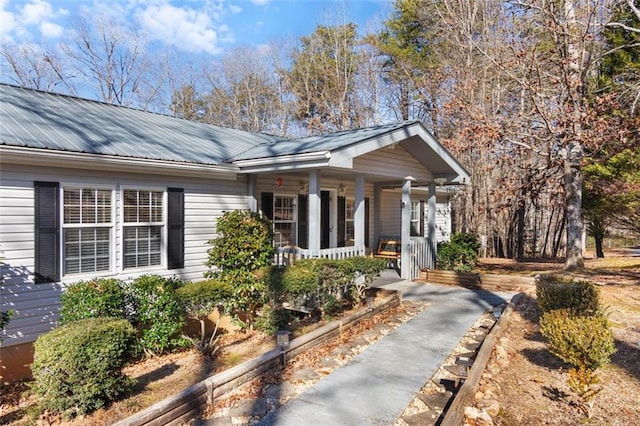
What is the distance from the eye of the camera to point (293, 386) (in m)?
4.60

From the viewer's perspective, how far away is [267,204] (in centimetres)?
991

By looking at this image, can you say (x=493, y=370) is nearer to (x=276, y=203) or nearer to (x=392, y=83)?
(x=276, y=203)

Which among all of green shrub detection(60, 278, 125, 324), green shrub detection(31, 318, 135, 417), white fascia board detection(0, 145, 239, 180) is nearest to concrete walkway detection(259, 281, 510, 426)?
green shrub detection(31, 318, 135, 417)

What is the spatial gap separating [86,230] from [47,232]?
0.60 m

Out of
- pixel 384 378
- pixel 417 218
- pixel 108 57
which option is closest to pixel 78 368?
pixel 384 378

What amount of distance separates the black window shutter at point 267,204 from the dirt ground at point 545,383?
5811mm

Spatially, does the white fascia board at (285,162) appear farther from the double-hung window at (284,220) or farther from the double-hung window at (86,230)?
the double-hung window at (86,230)

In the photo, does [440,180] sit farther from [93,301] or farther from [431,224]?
[93,301]

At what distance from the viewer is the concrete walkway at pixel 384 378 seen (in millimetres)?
3978

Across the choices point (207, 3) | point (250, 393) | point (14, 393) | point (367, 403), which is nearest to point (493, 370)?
point (367, 403)

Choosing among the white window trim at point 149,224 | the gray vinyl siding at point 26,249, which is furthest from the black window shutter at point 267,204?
the gray vinyl siding at point 26,249

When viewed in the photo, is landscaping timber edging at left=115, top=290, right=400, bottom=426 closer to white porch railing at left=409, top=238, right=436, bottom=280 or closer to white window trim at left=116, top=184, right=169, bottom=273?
white window trim at left=116, top=184, right=169, bottom=273

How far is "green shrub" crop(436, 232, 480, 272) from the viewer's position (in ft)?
39.9

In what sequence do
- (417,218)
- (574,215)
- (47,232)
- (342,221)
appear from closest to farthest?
1. (47,232)
2. (574,215)
3. (342,221)
4. (417,218)
